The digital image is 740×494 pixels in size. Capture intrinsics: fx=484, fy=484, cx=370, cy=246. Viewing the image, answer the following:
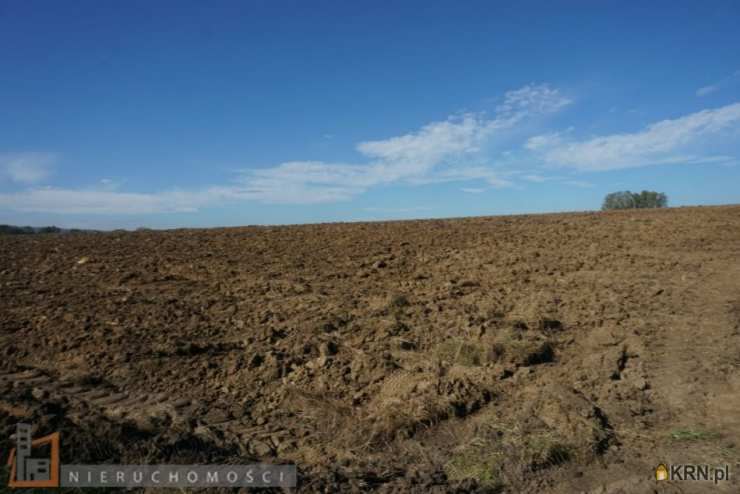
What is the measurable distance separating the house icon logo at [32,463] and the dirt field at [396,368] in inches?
4.1

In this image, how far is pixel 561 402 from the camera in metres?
3.88

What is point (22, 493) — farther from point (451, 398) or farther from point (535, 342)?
point (535, 342)

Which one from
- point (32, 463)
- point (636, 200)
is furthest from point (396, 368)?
point (636, 200)

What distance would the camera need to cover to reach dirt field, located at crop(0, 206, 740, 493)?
3.33 m

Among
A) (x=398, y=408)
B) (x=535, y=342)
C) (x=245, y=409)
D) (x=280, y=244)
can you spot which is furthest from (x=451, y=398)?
(x=280, y=244)

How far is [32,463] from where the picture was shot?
2.99 metres

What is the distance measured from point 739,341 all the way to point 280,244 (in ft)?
28.2

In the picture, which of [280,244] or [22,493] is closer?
[22,493]

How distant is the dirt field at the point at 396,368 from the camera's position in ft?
10.9

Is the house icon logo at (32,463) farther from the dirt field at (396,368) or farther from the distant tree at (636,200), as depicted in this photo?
the distant tree at (636,200)

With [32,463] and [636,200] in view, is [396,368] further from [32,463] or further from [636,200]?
[636,200]

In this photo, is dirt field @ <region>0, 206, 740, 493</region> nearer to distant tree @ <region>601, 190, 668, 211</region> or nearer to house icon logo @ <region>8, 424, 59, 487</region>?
house icon logo @ <region>8, 424, 59, 487</region>

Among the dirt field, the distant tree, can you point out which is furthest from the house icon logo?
the distant tree

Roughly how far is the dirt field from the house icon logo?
0.10m
